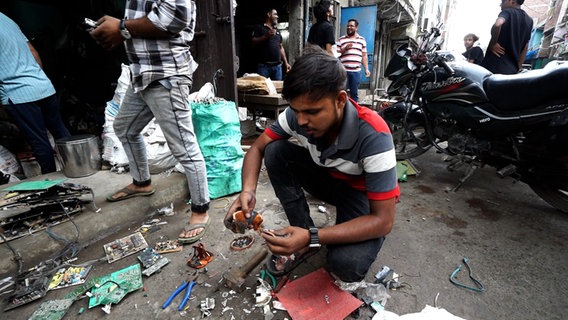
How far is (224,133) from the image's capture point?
2.52m

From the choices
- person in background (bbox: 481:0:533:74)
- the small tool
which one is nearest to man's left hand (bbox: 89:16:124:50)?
the small tool

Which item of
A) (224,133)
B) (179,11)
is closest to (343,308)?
(224,133)

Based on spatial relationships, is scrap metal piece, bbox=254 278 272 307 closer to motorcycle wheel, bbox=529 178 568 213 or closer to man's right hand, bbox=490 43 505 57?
motorcycle wheel, bbox=529 178 568 213

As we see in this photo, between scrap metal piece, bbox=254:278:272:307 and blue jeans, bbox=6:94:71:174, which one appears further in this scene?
blue jeans, bbox=6:94:71:174

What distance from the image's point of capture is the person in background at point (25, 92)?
2338 millimetres

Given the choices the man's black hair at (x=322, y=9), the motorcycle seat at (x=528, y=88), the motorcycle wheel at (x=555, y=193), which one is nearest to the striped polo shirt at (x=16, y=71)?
the man's black hair at (x=322, y=9)

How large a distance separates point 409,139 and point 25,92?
4238 millimetres

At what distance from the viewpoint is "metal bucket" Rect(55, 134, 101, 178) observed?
8.34ft

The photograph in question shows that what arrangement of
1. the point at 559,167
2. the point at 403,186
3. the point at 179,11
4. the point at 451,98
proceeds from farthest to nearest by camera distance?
the point at 403,186, the point at 451,98, the point at 559,167, the point at 179,11

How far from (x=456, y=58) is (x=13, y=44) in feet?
14.5

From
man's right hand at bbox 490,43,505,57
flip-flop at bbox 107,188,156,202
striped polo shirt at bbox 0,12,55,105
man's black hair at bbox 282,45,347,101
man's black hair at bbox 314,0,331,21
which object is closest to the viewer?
man's black hair at bbox 282,45,347,101

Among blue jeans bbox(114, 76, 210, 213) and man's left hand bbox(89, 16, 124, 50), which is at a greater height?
man's left hand bbox(89, 16, 124, 50)

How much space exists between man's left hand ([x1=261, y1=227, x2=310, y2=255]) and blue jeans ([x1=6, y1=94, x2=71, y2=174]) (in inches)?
112

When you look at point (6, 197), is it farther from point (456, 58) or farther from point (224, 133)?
point (456, 58)
